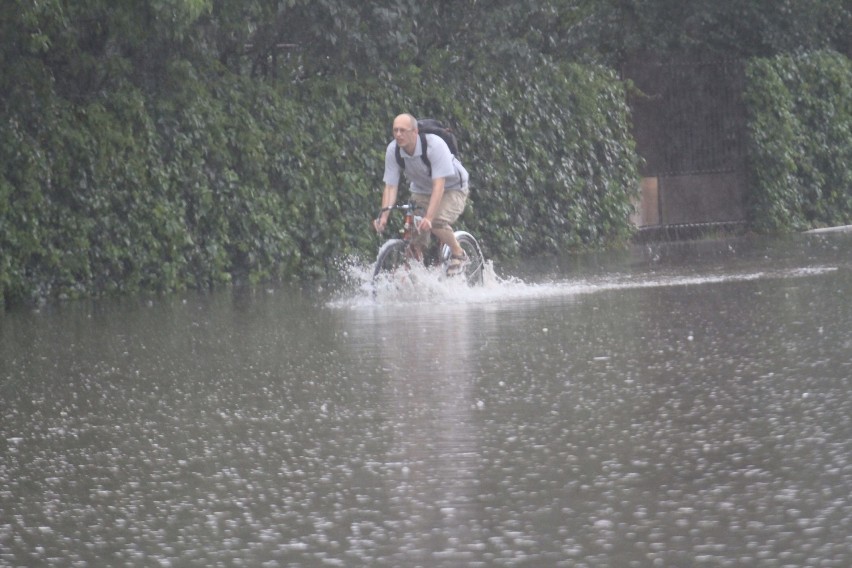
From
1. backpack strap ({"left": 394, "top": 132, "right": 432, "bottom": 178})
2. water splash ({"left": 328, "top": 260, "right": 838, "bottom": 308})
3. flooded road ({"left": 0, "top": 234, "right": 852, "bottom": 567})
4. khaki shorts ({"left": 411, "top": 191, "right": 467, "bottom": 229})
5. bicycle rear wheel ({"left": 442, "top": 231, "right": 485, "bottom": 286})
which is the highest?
backpack strap ({"left": 394, "top": 132, "right": 432, "bottom": 178})

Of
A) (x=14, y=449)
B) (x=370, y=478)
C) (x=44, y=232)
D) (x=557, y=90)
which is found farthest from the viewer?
(x=557, y=90)

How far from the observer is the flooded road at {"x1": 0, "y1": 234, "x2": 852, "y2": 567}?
201 inches

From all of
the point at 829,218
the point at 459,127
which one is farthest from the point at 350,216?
the point at 829,218

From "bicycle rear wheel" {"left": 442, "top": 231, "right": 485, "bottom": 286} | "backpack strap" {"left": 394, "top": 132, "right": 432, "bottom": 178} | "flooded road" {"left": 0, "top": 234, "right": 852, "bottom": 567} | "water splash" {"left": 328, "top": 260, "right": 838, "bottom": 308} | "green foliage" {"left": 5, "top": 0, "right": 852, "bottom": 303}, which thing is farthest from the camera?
"green foliage" {"left": 5, "top": 0, "right": 852, "bottom": 303}

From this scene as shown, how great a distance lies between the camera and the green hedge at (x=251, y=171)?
16406mm

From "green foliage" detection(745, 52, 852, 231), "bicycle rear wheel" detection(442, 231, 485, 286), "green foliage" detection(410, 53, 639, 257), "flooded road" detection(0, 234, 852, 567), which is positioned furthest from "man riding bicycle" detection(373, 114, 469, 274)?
"green foliage" detection(745, 52, 852, 231)

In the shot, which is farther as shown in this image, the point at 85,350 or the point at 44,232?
the point at 44,232

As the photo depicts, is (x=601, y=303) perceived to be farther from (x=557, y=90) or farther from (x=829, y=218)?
(x=829, y=218)

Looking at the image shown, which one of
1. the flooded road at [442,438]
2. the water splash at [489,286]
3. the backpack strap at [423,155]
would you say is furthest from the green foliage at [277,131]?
the flooded road at [442,438]

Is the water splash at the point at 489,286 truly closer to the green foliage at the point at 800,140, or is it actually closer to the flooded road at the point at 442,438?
the flooded road at the point at 442,438

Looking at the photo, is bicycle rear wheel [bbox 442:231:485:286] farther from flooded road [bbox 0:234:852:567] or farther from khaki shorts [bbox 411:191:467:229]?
flooded road [bbox 0:234:852:567]

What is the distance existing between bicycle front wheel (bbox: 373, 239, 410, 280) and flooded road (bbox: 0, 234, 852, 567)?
1.81m

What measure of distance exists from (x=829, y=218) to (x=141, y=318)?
49.9 ft

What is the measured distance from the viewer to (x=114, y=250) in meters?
16.8
